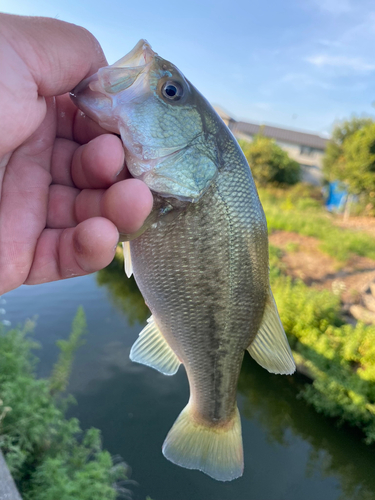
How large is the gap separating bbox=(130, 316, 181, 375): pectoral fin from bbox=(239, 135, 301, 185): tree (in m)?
21.6

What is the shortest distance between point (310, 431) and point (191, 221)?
6071 millimetres

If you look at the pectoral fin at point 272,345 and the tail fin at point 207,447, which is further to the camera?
the tail fin at point 207,447

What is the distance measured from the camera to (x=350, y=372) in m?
5.64

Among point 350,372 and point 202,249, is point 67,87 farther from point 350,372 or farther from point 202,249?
point 350,372

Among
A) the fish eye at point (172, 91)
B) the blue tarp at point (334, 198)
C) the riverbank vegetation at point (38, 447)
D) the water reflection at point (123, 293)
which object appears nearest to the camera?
the fish eye at point (172, 91)

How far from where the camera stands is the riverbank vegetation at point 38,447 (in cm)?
305

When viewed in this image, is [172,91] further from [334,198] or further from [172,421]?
[334,198]

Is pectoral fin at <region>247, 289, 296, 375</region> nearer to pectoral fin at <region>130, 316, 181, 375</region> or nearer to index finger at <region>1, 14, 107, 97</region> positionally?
pectoral fin at <region>130, 316, 181, 375</region>

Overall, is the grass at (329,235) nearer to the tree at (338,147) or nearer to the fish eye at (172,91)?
the tree at (338,147)

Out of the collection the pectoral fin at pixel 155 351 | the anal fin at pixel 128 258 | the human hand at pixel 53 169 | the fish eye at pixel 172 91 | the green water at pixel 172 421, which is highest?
the fish eye at pixel 172 91

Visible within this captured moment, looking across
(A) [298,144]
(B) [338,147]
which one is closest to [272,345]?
(B) [338,147]

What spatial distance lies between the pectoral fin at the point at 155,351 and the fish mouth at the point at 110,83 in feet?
3.39

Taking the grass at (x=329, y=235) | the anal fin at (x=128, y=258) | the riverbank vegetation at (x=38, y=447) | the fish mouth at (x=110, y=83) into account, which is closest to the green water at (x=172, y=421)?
the riverbank vegetation at (x=38, y=447)

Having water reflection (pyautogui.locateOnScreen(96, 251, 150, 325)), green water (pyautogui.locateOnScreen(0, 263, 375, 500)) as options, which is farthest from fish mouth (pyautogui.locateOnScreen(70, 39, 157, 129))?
water reflection (pyautogui.locateOnScreen(96, 251, 150, 325))
